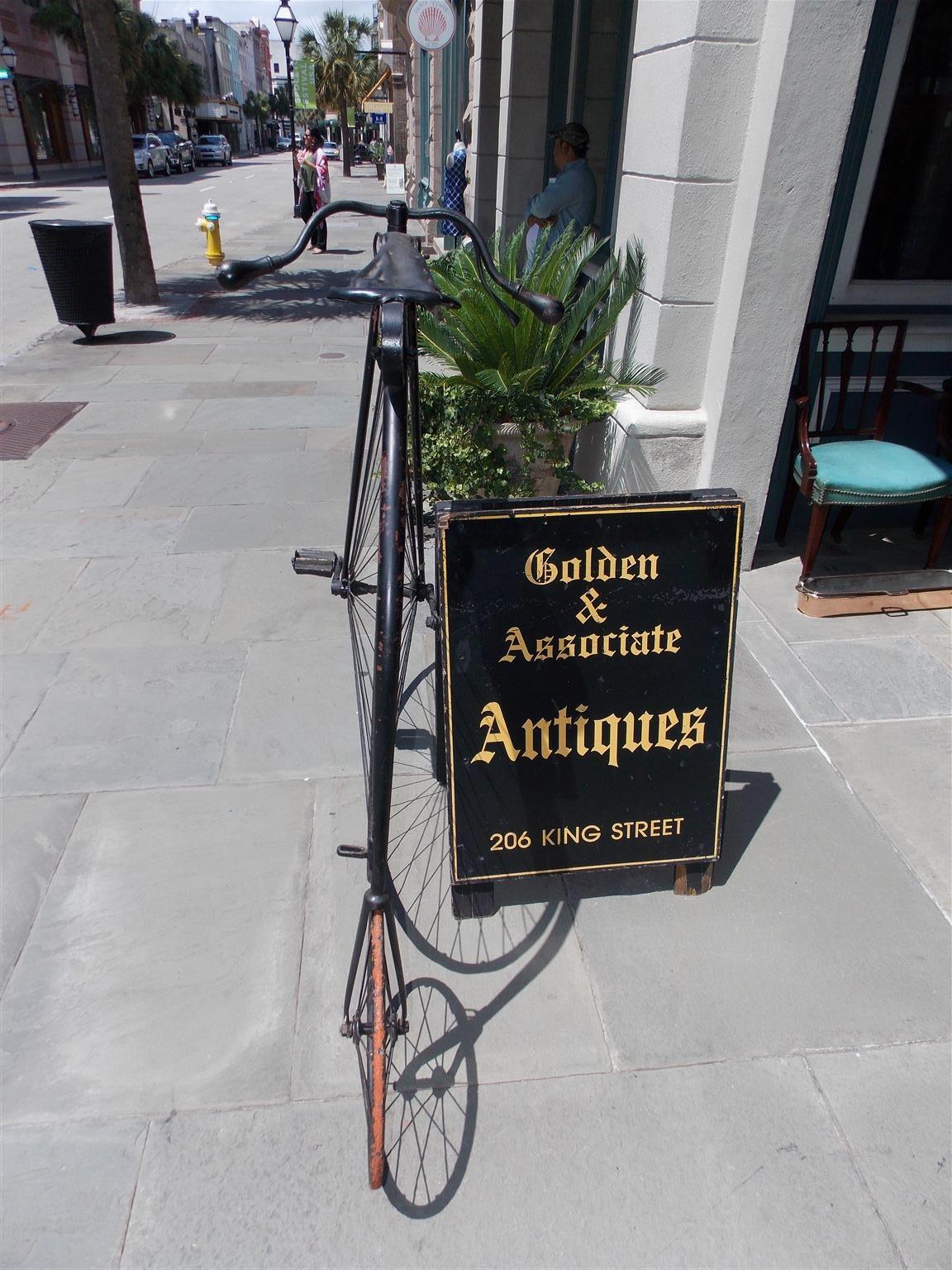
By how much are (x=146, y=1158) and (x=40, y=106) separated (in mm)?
55391

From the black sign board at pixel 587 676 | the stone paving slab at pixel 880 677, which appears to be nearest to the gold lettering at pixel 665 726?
the black sign board at pixel 587 676

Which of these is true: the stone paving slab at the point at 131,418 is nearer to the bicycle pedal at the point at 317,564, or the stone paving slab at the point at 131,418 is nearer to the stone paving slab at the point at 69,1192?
the bicycle pedal at the point at 317,564

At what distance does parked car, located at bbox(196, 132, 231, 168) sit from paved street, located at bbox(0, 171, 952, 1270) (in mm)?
58220

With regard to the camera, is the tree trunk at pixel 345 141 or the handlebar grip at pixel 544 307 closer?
the handlebar grip at pixel 544 307

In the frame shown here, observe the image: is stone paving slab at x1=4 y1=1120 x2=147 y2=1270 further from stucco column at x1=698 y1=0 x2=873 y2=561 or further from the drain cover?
the drain cover

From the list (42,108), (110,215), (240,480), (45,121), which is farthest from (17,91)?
(240,480)

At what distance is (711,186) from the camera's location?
4.29 metres

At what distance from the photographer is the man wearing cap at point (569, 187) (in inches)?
235

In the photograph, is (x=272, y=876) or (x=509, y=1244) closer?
(x=509, y=1244)

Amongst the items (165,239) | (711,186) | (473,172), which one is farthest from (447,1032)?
(165,239)

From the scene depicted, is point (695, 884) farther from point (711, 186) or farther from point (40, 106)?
point (40, 106)

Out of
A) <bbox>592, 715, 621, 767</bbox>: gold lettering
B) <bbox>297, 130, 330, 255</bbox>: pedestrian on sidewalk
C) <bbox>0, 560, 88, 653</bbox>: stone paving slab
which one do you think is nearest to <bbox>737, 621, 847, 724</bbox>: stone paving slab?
<bbox>592, 715, 621, 767</bbox>: gold lettering

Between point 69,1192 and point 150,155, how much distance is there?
4506 centimetres

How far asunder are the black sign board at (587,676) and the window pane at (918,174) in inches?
139
